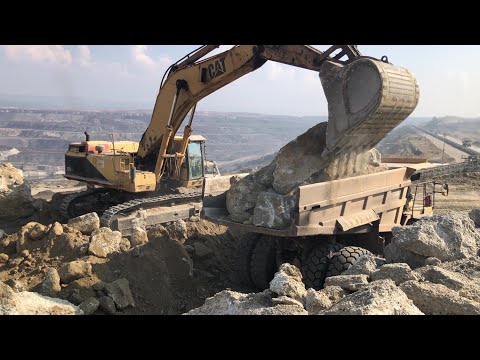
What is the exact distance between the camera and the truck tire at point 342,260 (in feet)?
18.3

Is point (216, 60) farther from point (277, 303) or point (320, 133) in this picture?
point (277, 303)

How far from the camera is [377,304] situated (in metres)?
3.29

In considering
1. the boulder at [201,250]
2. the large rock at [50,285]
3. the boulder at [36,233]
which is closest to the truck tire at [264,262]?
the boulder at [201,250]

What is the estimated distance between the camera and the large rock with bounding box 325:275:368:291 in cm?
436

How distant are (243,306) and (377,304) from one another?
3.88 ft

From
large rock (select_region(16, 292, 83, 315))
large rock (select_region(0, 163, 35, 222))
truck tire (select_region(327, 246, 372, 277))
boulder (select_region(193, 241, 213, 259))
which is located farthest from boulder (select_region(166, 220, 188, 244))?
large rock (select_region(0, 163, 35, 222))

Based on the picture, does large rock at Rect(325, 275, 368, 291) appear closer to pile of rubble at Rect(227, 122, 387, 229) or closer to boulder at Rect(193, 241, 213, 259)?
pile of rubble at Rect(227, 122, 387, 229)

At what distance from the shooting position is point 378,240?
6.37 m

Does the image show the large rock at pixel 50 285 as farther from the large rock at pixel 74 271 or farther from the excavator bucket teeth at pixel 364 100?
the excavator bucket teeth at pixel 364 100

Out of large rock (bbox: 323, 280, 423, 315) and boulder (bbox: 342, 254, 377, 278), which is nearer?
large rock (bbox: 323, 280, 423, 315)

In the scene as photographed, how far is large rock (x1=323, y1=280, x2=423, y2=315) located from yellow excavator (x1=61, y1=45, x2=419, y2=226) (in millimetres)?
2657

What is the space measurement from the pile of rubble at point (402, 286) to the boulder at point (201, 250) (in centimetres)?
300

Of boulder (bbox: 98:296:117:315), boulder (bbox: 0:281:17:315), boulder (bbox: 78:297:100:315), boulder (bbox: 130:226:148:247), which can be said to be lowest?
boulder (bbox: 98:296:117:315)

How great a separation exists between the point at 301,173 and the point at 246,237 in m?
1.43
